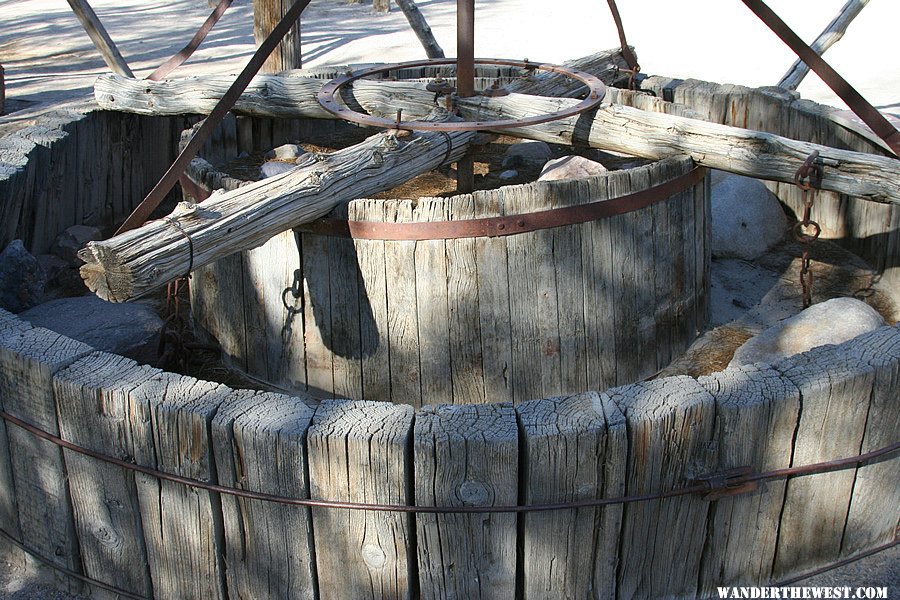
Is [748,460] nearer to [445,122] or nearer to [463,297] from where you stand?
[463,297]

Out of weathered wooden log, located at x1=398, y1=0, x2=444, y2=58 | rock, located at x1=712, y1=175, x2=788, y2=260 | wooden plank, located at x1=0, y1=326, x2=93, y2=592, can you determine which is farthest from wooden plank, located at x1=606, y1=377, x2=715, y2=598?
weathered wooden log, located at x1=398, y1=0, x2=444, y2=58

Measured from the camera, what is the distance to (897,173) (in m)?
3.88

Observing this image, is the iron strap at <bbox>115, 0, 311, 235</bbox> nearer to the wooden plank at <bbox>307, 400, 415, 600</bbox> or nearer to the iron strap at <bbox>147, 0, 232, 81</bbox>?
the wooden plank at <bbox>307, 400, 415, 600</bbox>

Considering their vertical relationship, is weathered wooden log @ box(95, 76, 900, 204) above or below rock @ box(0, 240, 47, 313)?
above

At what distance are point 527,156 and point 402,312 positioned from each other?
192cm

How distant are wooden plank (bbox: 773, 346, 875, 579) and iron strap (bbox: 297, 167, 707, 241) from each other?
Answer: 3.46 ft

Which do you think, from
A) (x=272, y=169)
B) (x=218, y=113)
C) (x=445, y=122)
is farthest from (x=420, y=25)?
(x=218, y=113)

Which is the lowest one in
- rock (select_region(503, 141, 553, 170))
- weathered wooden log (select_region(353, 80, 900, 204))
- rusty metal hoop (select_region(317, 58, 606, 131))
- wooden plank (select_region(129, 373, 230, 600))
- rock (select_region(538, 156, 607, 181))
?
wooden plank (select_region(129, 373, 230, 600))

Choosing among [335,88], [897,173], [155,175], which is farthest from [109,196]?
[897,173]

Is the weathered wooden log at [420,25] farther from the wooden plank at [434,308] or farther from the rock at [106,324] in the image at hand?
the wooden plank at [434,308]

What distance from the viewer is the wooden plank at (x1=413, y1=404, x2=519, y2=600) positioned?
2666mm

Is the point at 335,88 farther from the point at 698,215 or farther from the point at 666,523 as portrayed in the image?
the point at 666,523

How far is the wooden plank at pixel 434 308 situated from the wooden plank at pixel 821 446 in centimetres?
127

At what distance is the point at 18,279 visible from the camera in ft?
14.2
